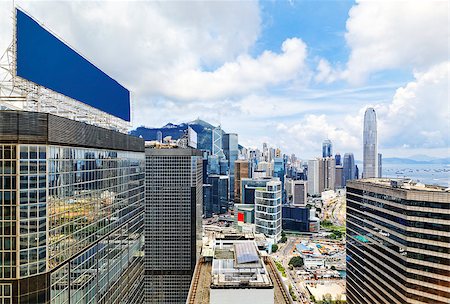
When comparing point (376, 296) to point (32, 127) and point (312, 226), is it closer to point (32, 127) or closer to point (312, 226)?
point (32, 127)

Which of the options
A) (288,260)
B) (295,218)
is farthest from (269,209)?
(295,218)

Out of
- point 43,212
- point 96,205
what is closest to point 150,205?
point 96,205

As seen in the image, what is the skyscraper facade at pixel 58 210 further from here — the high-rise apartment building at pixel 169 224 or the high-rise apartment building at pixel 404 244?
the high-rise apartment building at pixel 169 224

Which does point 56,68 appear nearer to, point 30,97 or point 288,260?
point 30,97

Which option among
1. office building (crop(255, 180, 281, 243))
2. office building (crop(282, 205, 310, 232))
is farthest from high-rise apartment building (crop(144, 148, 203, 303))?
office building (crop(282, 205, 310, 232))

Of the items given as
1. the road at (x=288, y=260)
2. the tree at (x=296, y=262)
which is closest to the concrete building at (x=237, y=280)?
the road at (x=288, y=260)
